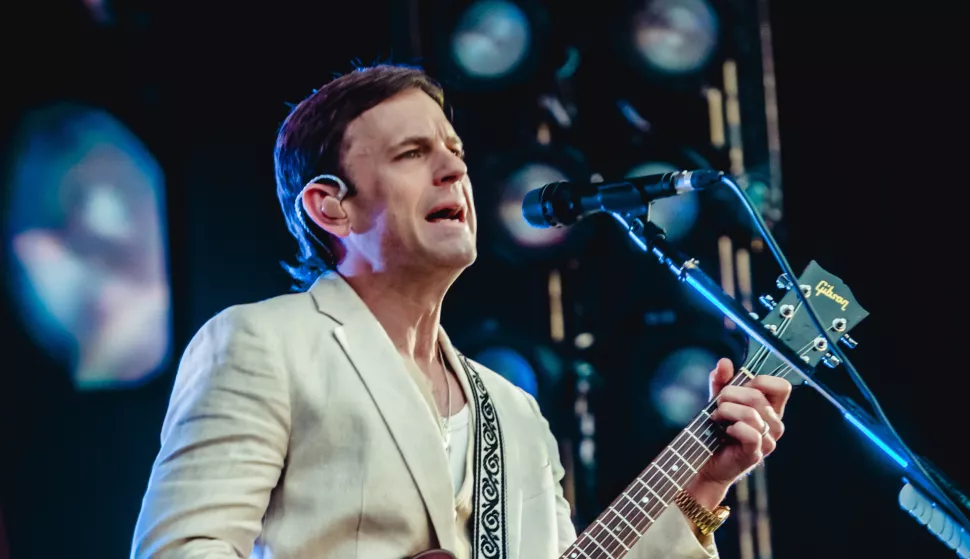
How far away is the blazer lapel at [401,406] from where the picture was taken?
6.77ft

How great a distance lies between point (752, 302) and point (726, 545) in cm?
82

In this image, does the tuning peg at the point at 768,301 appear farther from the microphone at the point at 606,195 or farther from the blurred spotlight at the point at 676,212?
the blurred spotlight at the point at 676,212

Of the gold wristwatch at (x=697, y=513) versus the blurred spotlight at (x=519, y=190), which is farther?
the blurred spotlight at (x=519, y=190)

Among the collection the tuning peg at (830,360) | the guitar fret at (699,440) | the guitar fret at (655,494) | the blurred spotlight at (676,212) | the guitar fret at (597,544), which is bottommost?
the guitar fret at (597,544)

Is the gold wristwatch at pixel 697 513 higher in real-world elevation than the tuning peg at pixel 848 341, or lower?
lower

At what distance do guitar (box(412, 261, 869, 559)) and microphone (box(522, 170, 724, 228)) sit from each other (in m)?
0.30

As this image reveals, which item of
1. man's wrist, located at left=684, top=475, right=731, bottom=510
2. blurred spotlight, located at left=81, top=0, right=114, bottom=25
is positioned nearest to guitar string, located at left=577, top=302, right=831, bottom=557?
man's wrist, located at left=684, top=475, right=731, bottom=510

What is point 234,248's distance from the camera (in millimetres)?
3545

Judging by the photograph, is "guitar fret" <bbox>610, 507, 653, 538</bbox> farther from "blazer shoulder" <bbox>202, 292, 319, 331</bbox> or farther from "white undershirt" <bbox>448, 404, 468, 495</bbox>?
"blazer shoulder" <bbox>202, 292, 319, 331</bbox>

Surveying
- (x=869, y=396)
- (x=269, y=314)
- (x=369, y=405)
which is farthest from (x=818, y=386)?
(x=269, y=314)

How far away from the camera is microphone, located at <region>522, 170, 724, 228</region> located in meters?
2.03

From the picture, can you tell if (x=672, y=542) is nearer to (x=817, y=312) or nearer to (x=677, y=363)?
(x=817, y=312)

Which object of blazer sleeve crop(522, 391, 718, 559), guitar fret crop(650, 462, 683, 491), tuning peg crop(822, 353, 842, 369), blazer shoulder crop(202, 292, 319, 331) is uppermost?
blazer shoulder crop(202, 292, 319, 331)

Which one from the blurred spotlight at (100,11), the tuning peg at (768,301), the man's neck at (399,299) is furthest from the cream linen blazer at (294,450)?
the blurred spotlight at (100,11)
